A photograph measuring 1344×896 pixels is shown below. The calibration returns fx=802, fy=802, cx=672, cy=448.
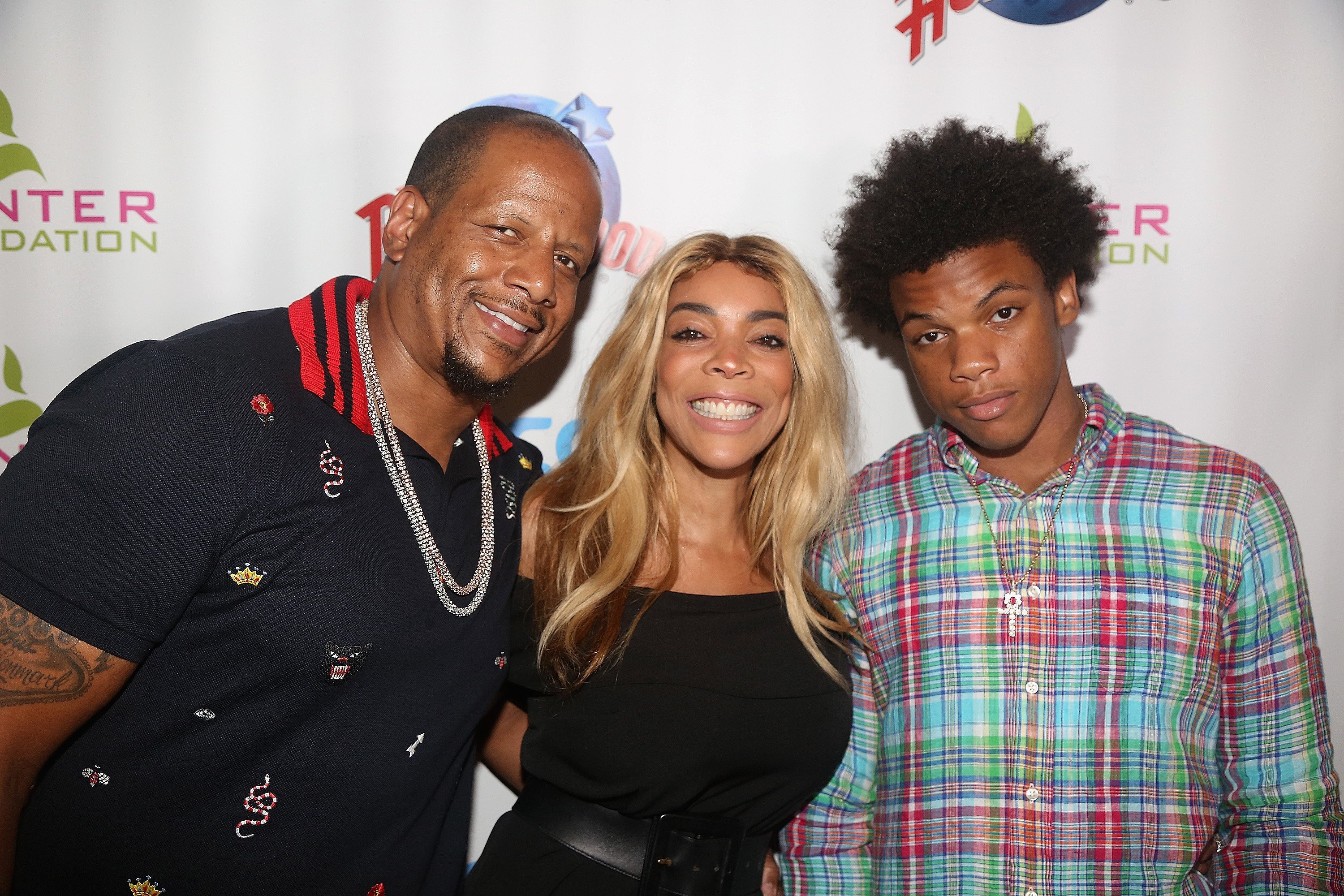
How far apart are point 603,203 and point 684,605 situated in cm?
120

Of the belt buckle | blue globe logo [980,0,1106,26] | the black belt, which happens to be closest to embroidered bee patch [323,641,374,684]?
the black belt

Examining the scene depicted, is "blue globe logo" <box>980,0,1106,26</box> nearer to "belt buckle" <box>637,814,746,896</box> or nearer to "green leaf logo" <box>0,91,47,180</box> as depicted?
"belt buckle" <box>637,814,746,896</box>

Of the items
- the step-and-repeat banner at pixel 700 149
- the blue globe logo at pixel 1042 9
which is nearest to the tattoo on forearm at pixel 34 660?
the step-and-repeat banner at pixel 700 149

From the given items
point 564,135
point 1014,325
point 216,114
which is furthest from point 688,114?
point 216,114

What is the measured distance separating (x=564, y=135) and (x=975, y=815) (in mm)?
1855

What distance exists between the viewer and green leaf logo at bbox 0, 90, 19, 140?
233cm

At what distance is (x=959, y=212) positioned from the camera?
6.41 feet

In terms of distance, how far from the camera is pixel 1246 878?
1803mm

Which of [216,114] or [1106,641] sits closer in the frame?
[1106,641]

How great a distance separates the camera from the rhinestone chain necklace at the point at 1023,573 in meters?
1.88

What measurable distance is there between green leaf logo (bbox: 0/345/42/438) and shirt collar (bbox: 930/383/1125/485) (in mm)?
2634

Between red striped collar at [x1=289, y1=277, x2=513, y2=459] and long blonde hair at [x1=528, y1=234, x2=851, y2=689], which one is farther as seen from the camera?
long blonde hair at [x1=528, y1=234, x2=851, y2=689]

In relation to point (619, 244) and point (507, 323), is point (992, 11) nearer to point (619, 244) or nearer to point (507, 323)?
point (619, 244)

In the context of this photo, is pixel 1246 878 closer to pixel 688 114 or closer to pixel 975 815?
pixel 975 815
